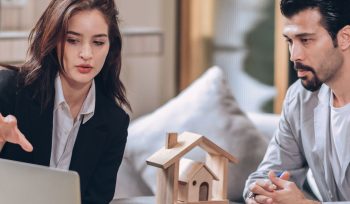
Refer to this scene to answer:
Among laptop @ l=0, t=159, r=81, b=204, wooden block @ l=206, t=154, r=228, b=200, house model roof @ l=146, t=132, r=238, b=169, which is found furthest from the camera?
wooden block @ l=206, t=154, r=228, b=200

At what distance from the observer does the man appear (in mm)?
1793

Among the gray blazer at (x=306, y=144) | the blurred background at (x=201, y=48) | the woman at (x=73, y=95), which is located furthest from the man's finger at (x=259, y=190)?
the blurred background at (x=201, y=48)

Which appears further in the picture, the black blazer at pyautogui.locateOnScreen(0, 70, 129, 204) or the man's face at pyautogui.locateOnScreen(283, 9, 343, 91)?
the man's face at pyautogui.locateOnScreen(283, 9, 343, 91)

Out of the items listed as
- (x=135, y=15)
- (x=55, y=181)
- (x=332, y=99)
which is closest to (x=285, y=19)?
(x=332, y=99)

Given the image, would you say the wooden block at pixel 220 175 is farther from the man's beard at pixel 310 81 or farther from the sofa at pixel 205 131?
the sofa at pixel 205 131

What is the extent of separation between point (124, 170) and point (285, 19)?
1.08 m

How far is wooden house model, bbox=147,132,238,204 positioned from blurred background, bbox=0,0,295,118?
1.79 metres

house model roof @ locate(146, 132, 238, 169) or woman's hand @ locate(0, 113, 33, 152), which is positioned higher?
woman's hand @ locate(0, 113, 33, 152)

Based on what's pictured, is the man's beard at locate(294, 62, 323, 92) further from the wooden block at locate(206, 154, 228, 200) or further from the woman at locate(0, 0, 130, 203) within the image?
the woman at locate(0, 0, 130, 203)

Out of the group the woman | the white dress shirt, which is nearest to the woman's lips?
the woman

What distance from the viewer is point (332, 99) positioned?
76.3 inches

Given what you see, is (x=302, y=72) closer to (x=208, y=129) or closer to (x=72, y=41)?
(x=72, y=41)

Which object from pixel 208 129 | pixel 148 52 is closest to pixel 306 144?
pixel 208 129

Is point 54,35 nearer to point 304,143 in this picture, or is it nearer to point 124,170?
point 304,143
